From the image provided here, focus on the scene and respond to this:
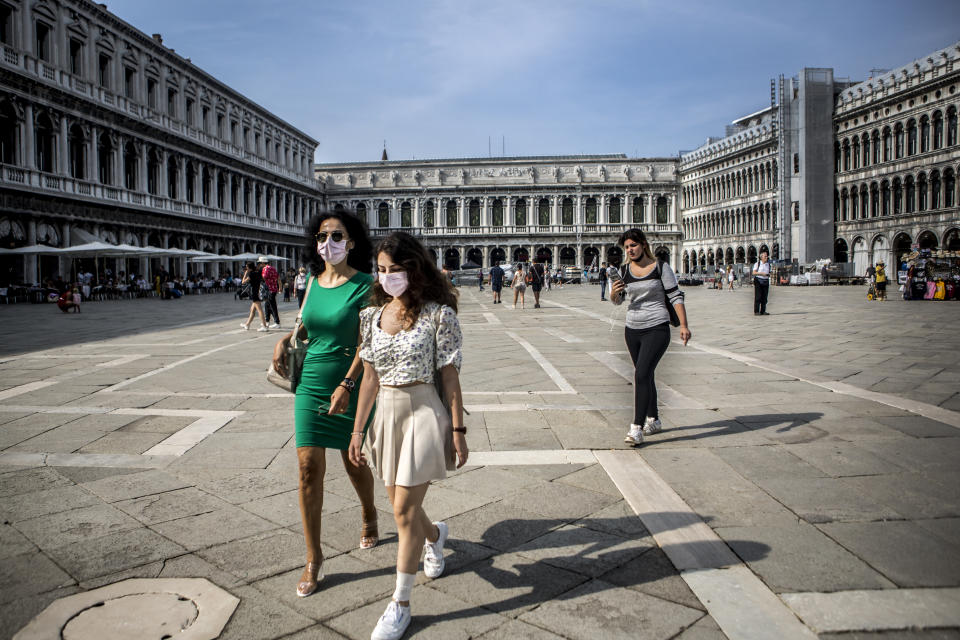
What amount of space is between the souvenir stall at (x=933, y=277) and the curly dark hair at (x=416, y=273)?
849 inches

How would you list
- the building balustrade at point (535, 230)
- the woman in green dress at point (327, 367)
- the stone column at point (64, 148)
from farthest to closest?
the building balustrade at point (535, 230) → the stone column at point (64, 148) → the woman in green dress at point (327, 367)

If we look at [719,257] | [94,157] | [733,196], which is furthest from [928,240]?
[94,157]

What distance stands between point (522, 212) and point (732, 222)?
69.4ft

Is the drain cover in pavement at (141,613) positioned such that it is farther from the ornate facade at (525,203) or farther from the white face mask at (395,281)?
the ornate facade at (525,203)

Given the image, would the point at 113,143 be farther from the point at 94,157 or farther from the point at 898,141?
the point at 898,141

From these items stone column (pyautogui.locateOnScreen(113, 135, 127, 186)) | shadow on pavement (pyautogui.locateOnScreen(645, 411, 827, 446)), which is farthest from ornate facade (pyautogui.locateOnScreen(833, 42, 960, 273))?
stone column (pyautogui.locateOnScreen(113, 135, 127, 186))

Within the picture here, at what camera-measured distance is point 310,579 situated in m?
2.51

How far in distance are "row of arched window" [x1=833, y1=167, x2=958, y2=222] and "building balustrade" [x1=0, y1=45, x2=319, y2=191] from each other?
1489 inches

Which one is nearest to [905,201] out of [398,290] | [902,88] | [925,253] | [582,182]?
[902,88]

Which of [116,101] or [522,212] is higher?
[116,101]

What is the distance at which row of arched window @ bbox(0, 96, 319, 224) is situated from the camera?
25450 millimetres

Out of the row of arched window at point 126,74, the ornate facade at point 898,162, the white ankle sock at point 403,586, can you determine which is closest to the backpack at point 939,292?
the ornate facade at point 898,162

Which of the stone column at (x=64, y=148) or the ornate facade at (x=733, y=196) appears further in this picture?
the ornate facade at (x=733, y=196)

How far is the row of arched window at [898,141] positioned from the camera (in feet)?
116
